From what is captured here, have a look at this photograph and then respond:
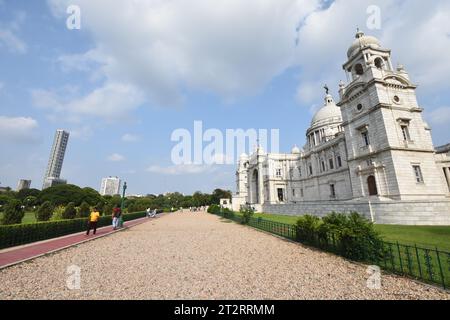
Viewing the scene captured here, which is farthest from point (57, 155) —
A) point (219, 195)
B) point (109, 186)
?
point (219, 195)

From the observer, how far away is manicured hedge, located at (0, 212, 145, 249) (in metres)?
9.87

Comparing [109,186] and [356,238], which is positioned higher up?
[109,186]

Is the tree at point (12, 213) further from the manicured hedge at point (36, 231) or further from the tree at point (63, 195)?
the tree at point (63, 195)

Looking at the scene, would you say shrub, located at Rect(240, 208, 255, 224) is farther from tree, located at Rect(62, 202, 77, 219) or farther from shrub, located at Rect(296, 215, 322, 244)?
tree, located at Rect(62, 202, 77, 219)

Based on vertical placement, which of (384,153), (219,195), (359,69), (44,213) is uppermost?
(359,69)

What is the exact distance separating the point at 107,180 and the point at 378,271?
222 metres

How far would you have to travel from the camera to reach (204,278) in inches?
228

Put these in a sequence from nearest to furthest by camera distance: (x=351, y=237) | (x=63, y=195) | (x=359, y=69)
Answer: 1. (x=351, y=237)
2. (x=359, y=69)
3. (x=63, y=195)

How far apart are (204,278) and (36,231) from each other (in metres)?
11.5

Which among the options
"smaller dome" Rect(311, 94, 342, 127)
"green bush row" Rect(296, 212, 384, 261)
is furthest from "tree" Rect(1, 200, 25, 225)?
"smaller dome" Rect(311, 94, 342, 127)

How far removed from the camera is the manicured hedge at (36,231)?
9867 mm

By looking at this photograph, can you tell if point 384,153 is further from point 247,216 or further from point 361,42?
point 361,42
